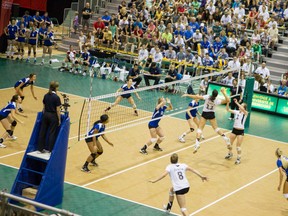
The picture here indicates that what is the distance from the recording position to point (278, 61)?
131ft

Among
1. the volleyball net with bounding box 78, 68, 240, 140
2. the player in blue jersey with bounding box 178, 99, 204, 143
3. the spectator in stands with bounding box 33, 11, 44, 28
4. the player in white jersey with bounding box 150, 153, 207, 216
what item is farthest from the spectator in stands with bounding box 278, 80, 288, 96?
the player in white jersey with bounding box 150, 153, 207, 216

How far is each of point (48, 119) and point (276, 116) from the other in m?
17.4

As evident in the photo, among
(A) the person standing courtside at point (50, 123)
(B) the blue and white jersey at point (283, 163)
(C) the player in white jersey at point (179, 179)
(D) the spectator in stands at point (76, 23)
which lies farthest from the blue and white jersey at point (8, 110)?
(D) the spectator in stands at point (76, 23)

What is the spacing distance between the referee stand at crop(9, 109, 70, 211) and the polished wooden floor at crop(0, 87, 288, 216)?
5.74ft

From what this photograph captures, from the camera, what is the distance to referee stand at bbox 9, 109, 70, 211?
18.4m

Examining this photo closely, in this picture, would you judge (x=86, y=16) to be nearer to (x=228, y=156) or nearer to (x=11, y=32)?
(x=11, y=32)

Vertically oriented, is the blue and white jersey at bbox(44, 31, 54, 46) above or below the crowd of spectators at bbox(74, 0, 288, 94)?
below

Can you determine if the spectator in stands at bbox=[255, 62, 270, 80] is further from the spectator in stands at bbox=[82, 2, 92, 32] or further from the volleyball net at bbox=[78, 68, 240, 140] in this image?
the spectator in stands at bbox=[82, 2, 92, 32]

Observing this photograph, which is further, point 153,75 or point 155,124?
point 153,75

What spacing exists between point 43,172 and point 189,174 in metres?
5.97

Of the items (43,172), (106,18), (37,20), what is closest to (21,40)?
(37,20)

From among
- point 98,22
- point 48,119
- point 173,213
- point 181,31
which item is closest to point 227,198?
point 173,213

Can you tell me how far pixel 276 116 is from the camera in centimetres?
3362

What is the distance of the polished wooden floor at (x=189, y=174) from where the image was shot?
20266mm
